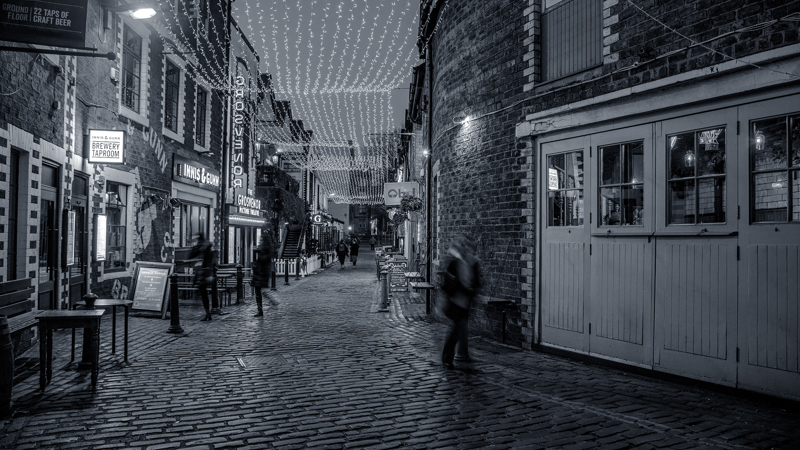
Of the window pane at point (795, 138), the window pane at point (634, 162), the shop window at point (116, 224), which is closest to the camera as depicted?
the window pane at point (795, 138)

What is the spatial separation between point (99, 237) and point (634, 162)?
33.0 feet

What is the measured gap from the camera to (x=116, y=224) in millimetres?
12016

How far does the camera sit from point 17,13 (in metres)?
6.09

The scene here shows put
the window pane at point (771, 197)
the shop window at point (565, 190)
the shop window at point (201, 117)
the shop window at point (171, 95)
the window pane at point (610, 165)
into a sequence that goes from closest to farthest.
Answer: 1. the window pane at point (771, 197)
2. the window pane at point (610, 165)
3. the shop window at point (565, 190)
4. the shop window at point (171, 95)
5. the shop window at point (201, 117)

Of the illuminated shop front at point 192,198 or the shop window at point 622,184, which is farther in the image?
the illuminated shop front at point 192,198

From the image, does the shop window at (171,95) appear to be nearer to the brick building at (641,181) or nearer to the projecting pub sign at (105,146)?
the projecting pub sign at (105,146)

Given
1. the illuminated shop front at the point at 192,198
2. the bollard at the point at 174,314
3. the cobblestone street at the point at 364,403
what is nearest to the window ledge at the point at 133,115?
the illuminated shop front at the point at 192,198

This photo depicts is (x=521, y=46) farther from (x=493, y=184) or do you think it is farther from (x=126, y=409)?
(x=126, y=409)

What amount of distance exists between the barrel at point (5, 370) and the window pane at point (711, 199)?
699cm

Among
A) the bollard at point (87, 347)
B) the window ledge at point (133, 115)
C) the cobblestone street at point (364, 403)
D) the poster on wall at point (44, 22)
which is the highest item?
the window ledge at point (133, 115)

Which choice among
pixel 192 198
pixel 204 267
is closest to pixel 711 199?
pixel 204 267

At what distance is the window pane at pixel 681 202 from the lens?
233 inches

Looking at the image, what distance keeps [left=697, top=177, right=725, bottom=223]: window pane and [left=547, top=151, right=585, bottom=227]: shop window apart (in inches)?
62.2

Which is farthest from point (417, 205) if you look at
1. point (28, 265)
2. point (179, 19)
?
point (28, 265)
